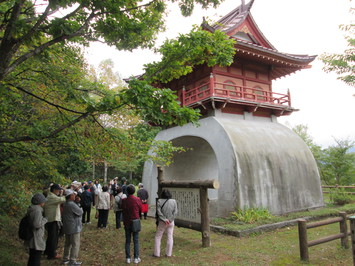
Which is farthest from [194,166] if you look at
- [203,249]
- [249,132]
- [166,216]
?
[166,216]

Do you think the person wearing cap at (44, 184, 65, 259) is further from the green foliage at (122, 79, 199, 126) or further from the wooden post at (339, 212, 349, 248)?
the wooden post at (339, 212, 349, 248)

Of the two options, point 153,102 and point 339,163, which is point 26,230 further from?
point 339,163

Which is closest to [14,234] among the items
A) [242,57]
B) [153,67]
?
[153,67]

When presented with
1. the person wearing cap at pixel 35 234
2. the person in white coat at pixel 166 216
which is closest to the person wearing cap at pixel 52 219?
the person wearing cap at pixel 35 234

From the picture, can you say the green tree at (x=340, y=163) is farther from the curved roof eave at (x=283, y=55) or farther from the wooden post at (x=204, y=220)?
the wooden post at (x=204, y=220)

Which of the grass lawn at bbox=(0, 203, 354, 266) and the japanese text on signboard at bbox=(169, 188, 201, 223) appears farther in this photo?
the japanese text on signboard at bbox=(169, 188, 201, 223)

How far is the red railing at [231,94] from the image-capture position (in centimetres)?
1277

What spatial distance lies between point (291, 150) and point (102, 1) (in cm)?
1258

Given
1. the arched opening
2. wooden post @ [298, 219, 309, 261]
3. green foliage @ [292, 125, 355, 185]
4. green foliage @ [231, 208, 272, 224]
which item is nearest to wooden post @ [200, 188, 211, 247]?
wooden post @ [298, 219, 309, 261]

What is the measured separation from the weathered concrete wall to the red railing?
1.13m

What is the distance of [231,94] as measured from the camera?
13977 mm

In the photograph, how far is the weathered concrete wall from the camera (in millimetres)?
11227

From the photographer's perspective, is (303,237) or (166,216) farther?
(166,216)

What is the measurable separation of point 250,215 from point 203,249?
3.61m
